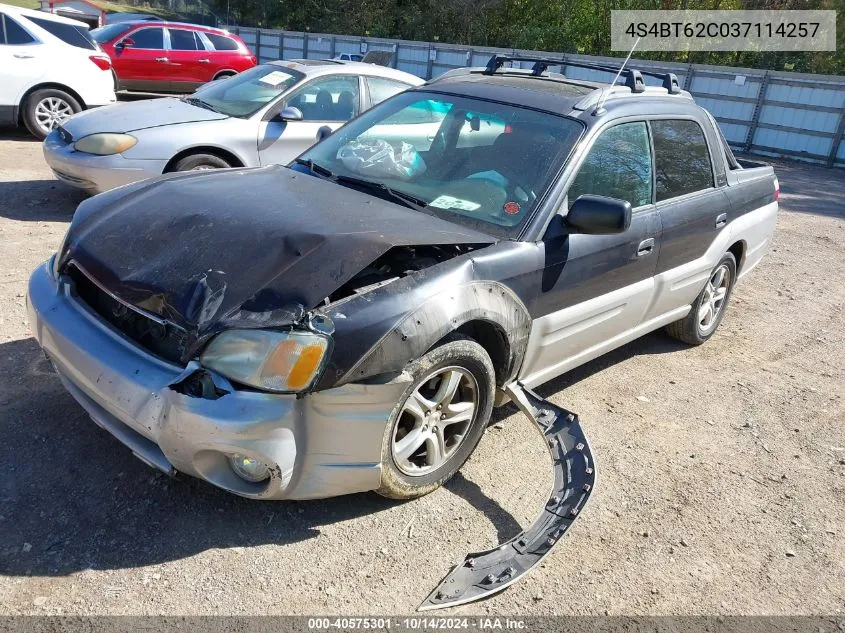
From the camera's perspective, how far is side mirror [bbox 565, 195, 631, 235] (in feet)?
10.9

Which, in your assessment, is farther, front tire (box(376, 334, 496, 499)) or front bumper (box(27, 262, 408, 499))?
front tire (box(376, 334, 496, 499))

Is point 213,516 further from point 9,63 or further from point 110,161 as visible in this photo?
point 9,63

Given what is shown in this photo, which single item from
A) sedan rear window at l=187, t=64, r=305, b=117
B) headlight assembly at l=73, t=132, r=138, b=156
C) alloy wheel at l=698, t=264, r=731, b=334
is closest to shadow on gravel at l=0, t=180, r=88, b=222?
headlight assembly at l=73, t=132, r=138, b=156

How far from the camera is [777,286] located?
700 cm

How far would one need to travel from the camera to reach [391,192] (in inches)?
145

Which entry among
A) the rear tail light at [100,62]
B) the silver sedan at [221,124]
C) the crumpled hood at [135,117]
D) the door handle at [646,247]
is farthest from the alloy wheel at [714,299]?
the rear tail light at [100,62]

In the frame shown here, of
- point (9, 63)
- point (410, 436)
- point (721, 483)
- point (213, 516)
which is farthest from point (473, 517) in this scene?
point (9, 63)

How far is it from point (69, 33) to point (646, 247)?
9074 millimetres

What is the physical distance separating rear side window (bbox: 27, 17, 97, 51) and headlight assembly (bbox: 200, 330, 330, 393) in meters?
8.95

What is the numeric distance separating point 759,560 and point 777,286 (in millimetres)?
4526

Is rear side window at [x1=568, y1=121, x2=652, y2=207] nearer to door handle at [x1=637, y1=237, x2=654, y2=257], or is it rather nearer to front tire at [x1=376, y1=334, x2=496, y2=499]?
door handle at [x1=637, y1=237, x2=654, y2=257]

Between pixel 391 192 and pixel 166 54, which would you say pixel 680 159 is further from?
pixel 166 54

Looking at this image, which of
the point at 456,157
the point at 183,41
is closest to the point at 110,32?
the point at 183,41

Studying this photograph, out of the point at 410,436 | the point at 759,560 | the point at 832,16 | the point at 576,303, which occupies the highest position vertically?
the point at 832,16
